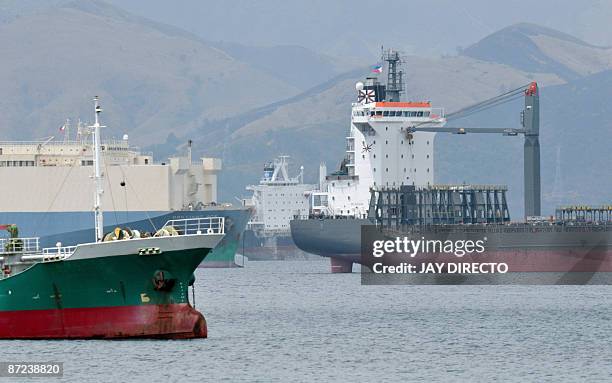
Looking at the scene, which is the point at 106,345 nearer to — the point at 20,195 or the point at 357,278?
the point at 357,278

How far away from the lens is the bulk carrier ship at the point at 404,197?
108m

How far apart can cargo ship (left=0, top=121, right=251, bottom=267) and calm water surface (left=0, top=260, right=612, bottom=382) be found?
4863 centimetres

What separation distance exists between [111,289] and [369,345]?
8.61 m

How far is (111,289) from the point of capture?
5166 centimetres

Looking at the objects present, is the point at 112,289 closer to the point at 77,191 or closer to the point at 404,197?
the point at 404,197

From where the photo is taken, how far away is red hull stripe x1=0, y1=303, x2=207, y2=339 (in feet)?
170

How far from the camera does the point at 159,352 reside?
50.1 metres

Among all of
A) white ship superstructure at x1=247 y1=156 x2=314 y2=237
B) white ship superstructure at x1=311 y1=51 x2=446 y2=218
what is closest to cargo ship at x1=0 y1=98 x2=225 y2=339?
white ship superstructure at x1=311 y1=51 x2=446 y2=218

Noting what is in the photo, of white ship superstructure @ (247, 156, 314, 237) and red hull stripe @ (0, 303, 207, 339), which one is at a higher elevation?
white ship superstructure @ (247, 156, 314, 237)

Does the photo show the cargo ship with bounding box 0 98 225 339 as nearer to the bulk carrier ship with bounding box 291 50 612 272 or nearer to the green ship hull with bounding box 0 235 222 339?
the green ship hull with bounding box 0 235 222 339

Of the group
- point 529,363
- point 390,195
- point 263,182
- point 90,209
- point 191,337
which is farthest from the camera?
point 263,182

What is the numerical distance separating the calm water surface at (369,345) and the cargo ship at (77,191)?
160ft

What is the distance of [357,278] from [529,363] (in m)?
59.6

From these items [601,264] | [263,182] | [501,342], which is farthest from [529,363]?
[263,182]
